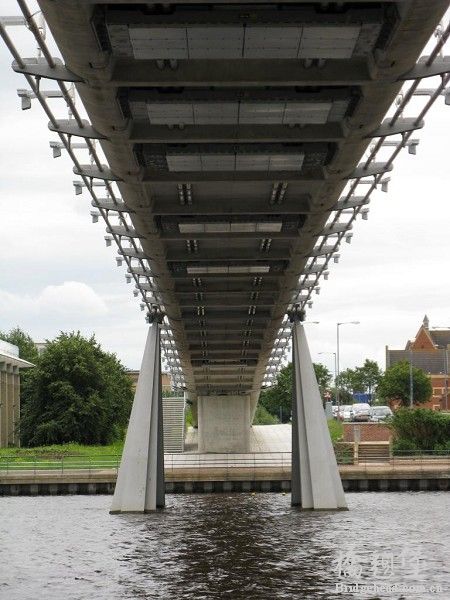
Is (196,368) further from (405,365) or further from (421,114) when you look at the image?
(405,365)

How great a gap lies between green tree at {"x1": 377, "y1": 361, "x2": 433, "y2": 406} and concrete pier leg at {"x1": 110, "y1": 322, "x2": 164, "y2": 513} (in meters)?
92.7

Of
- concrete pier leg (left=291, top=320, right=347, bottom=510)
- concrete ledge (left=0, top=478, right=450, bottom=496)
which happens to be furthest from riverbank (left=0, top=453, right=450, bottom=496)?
concrete pier leg (left=291, top=320, right=347, bottom=510)

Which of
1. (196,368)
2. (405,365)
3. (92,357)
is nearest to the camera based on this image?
(196,368)

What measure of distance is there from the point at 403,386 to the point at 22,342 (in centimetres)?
6386

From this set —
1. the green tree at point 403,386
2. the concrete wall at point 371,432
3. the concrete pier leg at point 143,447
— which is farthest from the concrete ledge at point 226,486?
the green tree at point 403,386

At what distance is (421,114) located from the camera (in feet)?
70.1

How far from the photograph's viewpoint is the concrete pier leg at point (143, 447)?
1619 inches

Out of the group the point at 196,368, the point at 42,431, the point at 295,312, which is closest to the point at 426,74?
the point at 295,312

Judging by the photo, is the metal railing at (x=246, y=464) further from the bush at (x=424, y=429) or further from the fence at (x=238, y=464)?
the bush at (x=424, y=429)

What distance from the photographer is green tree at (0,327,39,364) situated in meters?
160

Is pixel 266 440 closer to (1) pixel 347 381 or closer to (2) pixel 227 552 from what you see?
(2) pixel 227 552

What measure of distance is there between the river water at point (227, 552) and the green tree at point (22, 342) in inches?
4333

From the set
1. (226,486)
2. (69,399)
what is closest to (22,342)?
(69,399)

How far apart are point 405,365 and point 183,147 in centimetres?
11546
